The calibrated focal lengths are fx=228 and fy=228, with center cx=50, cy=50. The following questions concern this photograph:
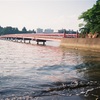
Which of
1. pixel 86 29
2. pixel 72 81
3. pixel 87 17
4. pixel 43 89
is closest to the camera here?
pixel 43 89

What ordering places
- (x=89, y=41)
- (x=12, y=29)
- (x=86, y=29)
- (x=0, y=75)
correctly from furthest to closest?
(x=12, y=29) < (x=86, y=29) < (x=89, y=41) < (x=0, y=75)

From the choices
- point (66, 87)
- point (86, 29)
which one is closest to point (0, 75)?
point (66, 87)

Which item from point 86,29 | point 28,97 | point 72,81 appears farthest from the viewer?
point 86,29

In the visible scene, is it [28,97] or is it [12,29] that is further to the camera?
[12,29]

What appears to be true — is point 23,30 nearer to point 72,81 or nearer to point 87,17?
point 87,17

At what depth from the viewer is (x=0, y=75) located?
12492 millimetres

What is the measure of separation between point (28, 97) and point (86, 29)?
133ft

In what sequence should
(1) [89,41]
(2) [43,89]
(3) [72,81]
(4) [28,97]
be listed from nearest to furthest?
(4) [28,97] → (2) [43,89] → (3) [72,81] → (1) [89,41]

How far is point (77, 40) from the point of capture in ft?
150

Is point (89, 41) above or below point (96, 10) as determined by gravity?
below

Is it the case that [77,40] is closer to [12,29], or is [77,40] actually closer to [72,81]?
[72,81]

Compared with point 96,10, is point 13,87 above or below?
below

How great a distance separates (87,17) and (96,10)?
2.64 metres

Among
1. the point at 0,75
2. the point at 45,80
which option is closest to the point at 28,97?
the point at 45,80
